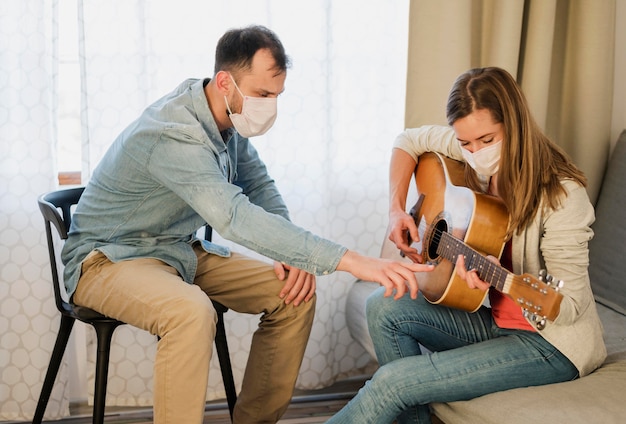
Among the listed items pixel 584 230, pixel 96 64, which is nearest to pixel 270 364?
pixel 584 230

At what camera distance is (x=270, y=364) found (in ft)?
6.57

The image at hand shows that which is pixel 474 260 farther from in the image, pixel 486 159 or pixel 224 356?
Answer: pixel 224 356

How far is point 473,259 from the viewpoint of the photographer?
5.37 feet

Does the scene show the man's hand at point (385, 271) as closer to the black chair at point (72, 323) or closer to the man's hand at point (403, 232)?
the man's hand at point (403, 232)

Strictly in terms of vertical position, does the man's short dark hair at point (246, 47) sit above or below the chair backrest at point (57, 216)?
above

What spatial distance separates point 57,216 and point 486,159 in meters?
1.02

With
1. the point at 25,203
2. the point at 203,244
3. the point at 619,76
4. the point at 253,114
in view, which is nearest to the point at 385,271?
the point at 253,114

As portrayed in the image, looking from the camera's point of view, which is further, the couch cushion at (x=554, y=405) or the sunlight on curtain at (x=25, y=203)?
the sunlight on curtain at (x=25, y=203)

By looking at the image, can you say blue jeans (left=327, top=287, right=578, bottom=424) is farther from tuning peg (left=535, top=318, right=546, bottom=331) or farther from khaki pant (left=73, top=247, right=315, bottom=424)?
khaki pant (left=73, top=247, right=315, bottom=424)

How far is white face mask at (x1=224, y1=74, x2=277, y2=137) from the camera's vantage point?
Answer: 1891mm

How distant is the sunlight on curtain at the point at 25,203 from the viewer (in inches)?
87.4

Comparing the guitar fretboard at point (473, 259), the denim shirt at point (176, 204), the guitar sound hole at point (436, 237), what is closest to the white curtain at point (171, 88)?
the denim shirt at point (176, 204)

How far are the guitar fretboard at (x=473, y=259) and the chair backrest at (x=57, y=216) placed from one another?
3.00 feet

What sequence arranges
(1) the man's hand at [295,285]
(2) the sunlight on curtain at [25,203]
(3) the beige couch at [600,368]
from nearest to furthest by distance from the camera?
(3) the beige couch at [600,368] → (1) the man's hand at [295,285] → (2) the sunlight on curtain at [25,203]
